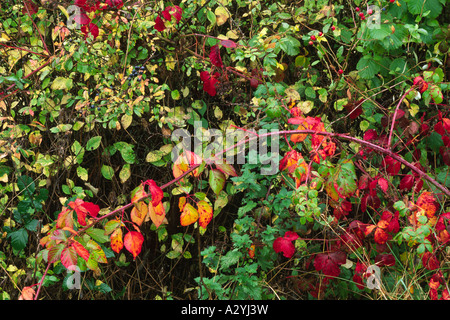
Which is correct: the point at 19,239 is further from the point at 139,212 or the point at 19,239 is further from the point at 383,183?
the point at 383,183

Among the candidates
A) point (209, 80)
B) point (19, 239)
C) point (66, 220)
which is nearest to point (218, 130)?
point (209, 80)

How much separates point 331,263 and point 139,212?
734mm

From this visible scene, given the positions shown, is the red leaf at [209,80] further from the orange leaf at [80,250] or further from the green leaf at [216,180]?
the orange leaf at [80,250]

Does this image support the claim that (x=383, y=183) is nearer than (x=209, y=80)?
Yes

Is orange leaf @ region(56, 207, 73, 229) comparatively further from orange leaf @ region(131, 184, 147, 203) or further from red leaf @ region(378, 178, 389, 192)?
red leaf @ region(378, 178, 389, 192)

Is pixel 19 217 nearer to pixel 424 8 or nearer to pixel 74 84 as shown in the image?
pixel 74 84

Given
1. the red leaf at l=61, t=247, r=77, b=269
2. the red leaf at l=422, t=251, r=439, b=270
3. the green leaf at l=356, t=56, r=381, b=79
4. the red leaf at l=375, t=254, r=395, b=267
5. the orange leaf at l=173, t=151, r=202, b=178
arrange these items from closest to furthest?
the red leaf at l=61, t=247, r=77, b=269
the orange leaf at l=173, t=151, r=202, b=178
the red leaf at l=422, t=251, r=439, b=270
the red leaf at l=375, t=254, r=395, b=267
the green leaf at l=356, t=56, r=381, b=79

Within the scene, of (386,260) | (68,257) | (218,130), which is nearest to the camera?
(68,257)

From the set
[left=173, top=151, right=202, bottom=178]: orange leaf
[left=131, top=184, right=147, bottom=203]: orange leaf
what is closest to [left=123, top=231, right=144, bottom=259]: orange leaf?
[left=131, top=184, right=147, bottom=203]: orange leaf

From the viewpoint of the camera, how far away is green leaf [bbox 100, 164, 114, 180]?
2.10m

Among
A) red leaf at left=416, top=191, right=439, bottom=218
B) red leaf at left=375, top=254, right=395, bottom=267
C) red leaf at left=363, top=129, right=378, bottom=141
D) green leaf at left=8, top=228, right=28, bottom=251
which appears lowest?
red leaf at left=375, top=254, right=395, bottom=267

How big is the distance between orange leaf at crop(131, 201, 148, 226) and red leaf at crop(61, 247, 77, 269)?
235 mm

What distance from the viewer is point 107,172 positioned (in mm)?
2109
